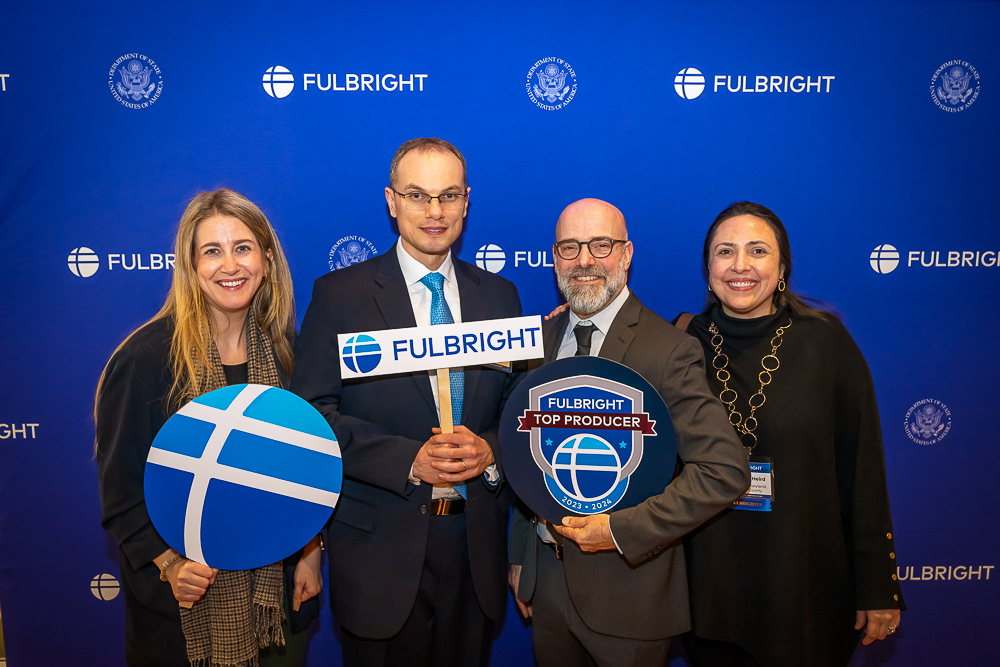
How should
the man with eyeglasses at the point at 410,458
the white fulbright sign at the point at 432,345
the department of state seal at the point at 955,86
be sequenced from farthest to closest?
the department of state seal at the point at 955,86 < the man with eyeglasses at the point at 410,458 < the white fulbright sign at the point at 432,345

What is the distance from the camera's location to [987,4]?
2.46m

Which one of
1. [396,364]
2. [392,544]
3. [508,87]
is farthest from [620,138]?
[392,544]

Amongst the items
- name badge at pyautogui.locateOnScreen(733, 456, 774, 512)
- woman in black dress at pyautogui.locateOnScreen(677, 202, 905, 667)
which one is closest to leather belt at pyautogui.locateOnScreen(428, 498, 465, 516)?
woman in black dress at pyautogui.locateOnScreen(677, 202, 905, 667)

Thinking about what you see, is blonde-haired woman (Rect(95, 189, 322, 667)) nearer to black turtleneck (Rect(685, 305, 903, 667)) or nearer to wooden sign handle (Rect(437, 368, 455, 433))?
wooden sign handle (Rect(437, 368, 455, 433))

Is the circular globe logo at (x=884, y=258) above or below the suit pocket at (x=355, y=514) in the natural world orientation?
above

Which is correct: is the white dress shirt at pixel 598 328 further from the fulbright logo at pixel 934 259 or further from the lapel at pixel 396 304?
the fulbright logo at pixel 934 259

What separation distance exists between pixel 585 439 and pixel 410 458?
0.52 metres

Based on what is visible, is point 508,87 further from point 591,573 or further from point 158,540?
point 158,540

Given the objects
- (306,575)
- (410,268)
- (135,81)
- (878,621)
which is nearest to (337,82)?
(135,81)

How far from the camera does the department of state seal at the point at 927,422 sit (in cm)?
263

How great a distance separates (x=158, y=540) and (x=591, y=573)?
131 centimetres

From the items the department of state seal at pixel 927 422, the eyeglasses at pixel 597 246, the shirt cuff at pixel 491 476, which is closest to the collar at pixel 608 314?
the eyeglasses at pixel 597 246

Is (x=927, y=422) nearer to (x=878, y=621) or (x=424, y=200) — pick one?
(x=878, y=621)

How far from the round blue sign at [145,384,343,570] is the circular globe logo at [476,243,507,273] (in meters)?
1.16
